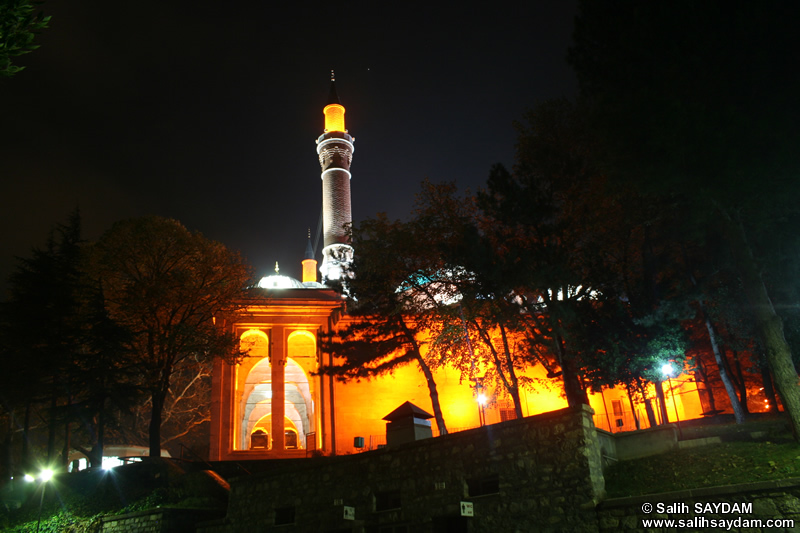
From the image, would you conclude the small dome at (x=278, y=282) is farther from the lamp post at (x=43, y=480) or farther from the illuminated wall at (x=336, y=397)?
the lamp post at (x=43, y=480)

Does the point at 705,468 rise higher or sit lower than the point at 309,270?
lower

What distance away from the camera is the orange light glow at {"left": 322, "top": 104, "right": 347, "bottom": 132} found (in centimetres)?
4134

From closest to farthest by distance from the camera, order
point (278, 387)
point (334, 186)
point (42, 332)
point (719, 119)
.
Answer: point (719, 119)
point (42, 332)
point (278, 387)
point (334, 186)

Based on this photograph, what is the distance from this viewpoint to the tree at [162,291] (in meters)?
19.3

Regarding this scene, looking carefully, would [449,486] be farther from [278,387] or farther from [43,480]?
[278,387]

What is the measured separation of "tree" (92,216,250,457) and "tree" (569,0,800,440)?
14.3 m

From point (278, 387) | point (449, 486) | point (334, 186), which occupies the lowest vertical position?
point (449, 486)

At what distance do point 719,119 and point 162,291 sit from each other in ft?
54.4

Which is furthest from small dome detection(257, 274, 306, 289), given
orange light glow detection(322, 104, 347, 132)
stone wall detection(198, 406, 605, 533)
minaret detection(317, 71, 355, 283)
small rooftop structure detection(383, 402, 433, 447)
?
small rooftop structure detection(383, 402, 433, 447)

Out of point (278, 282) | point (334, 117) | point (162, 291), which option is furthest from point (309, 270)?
point (162, 291)

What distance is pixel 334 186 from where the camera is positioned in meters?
37.9

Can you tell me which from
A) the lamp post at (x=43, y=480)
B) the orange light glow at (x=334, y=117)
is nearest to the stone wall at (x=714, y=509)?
the lamp post at (x=43, y=480)

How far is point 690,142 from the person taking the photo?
11086mm

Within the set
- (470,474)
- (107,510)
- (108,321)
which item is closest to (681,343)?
(470,474)
